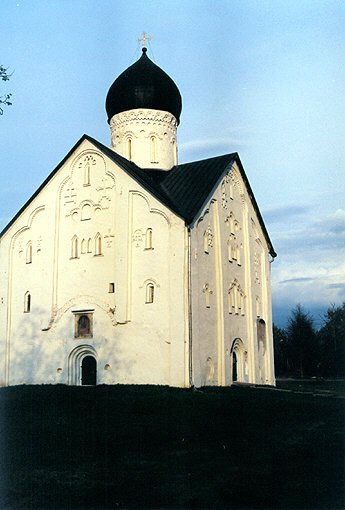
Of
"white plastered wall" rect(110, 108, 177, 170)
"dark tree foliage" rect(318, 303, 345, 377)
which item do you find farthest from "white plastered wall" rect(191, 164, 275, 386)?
"dark tree foliage" rect(318, 303, 345, 377)

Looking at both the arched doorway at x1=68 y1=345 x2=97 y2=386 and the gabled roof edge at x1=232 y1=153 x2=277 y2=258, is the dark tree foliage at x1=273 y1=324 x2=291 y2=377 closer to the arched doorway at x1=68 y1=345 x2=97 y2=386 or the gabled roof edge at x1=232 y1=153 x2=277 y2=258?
the gabled roof edge at x1=232 y1=153 x2=277 y2=258

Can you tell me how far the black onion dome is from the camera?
2514 cm

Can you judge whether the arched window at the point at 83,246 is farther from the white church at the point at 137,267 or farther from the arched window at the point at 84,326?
the arched window at the point at 84,326

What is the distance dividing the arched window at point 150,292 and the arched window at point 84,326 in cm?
269

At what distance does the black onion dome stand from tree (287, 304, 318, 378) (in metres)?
25.7

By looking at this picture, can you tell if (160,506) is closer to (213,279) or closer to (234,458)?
(234,458)

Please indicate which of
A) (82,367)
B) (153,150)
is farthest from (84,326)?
(153,150)

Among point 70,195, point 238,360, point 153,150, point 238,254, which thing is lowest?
point 238,360

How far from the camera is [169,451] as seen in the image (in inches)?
457

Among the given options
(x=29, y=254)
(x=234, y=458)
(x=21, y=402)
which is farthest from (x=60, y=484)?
(x=29, y=254)

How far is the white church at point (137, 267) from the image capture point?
19828 millimetres

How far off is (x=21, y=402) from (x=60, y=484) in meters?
7.24

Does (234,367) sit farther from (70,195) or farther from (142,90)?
(142,90)

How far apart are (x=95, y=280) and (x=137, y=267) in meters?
1.81
